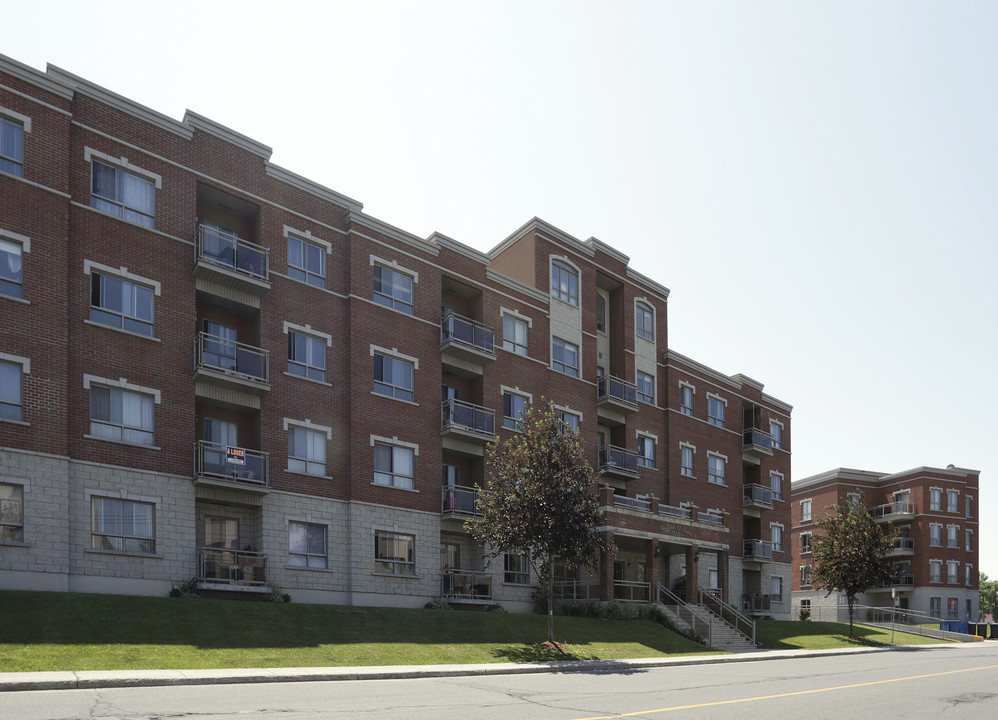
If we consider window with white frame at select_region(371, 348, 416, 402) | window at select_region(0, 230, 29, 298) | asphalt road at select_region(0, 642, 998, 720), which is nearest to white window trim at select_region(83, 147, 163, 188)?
window at select_region(0, 230, 29, 298)

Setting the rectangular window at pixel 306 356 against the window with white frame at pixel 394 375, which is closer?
the rectangular window at pixel 306 356

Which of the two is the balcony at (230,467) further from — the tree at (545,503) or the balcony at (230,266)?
the tree at (545,503)

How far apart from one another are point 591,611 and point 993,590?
131 m

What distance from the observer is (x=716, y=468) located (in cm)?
5353

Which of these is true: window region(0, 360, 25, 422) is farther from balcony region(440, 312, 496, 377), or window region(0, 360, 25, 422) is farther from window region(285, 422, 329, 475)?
balcony region(440, 312, 496, 377)

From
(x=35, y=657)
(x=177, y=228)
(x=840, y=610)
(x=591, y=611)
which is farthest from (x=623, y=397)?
(x=840, y=610)

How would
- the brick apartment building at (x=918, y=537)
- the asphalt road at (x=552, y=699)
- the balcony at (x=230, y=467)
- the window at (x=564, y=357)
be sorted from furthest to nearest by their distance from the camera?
the brick apartment building at (x=918, y=537)
the window at (x=564, y=357)
the balcony at (x=230, y=467)
the asphalt road at (x=552, y=699)

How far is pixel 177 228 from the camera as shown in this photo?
95.3 feet

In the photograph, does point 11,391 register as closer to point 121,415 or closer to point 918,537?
point 121,415

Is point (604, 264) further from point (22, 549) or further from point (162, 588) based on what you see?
point (22, 549)

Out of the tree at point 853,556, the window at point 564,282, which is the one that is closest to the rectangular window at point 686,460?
the tree at point 853,556

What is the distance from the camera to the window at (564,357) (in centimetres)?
4262

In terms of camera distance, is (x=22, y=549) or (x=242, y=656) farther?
(x=22, y=549)

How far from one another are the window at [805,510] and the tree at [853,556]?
3141cm
